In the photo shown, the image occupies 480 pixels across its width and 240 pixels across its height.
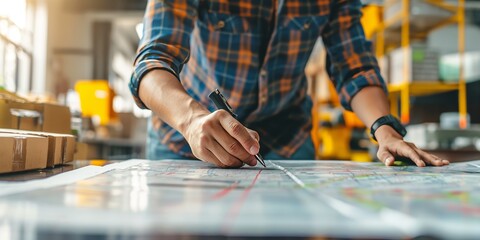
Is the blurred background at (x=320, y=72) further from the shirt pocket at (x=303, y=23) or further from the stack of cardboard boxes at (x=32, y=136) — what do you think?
the shirt pocket at (x=303, y=23)

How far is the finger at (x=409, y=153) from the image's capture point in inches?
40.5

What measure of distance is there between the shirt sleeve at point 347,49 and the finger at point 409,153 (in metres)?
0.34

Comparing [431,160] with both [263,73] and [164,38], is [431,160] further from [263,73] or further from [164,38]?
[164,38]

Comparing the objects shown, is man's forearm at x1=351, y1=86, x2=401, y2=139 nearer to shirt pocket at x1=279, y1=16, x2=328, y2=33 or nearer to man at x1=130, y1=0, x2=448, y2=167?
man at x1=130, y1=0, x2=448, y2=167

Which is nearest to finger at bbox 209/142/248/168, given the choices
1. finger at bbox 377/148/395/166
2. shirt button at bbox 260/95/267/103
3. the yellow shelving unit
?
finger at bbox 377/148/395/166

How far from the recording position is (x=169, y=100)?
1.03 m

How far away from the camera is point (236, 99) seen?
1.36 meters

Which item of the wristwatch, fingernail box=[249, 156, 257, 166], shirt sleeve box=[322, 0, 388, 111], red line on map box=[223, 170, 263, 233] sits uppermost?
shirt sleeve box=[322, 0, 388, 111]

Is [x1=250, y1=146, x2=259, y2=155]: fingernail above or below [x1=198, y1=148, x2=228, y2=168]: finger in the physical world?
above

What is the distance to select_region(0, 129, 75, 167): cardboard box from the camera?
819 mm

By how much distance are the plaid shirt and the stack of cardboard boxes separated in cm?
33

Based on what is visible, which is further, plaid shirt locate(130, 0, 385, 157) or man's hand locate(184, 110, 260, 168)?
plaid shirt locate(130, 0, 385, 157)

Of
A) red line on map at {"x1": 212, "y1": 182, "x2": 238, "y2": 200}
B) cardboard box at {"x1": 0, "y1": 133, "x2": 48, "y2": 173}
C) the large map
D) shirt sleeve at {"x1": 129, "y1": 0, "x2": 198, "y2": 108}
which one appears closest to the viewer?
the large map

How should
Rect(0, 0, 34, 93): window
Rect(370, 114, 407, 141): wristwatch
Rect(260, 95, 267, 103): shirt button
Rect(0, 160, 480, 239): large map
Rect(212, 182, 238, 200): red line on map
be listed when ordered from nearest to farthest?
1. Rect(0, 160, 480, 239): large map
2. Rect(212, 182, 238, 200): red line on map
3. Rect(370, 114, 407, 141): wristwatch
4. Rect(260, 95, 267, 103): shirt button
5. Rect(0, 0, 34, 93): window
